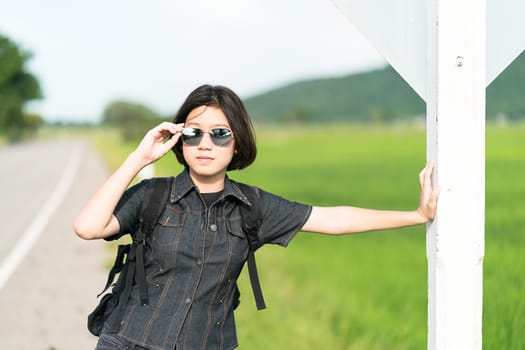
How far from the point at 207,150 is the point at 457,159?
854 mm

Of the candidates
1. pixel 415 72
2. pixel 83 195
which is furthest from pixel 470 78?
pixel 83 195

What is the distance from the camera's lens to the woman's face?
2590 millimetres

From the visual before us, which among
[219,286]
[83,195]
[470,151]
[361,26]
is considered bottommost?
[83,195]

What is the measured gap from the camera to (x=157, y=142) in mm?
2592

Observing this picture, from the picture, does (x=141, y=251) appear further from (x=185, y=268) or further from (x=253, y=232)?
(x=253, y=232)

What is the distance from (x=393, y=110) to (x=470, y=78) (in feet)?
455

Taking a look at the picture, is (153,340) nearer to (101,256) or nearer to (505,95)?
(505,95)

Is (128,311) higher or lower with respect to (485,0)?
lower

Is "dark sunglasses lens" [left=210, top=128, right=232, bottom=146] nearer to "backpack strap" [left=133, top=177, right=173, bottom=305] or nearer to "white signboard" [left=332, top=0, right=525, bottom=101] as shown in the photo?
"backpack strap" [left=133, top=177, right=173, bottom=305]

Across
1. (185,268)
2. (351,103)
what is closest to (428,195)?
(185,268)

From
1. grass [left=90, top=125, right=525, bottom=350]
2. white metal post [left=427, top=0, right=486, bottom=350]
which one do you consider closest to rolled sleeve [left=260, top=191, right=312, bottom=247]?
white metal post [left=427, top=0, right=486, bottom=350]

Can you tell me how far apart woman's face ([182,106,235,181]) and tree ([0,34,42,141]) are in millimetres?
92585

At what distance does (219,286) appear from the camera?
8.54 ft

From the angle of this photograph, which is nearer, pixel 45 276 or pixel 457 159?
pixel 457 159
